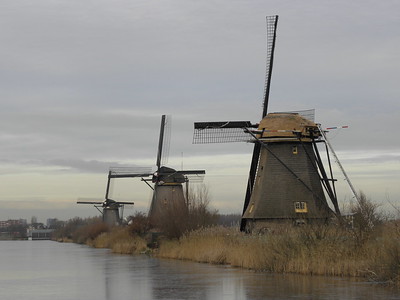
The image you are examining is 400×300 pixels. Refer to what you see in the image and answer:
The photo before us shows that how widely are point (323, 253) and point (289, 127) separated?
9.88 m

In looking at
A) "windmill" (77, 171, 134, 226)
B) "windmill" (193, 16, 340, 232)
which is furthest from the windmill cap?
"windmill" (77, 171, 134, 226)

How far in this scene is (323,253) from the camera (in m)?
22.5

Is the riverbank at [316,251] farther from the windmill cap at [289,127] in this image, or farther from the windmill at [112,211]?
the windmill at [112,211]

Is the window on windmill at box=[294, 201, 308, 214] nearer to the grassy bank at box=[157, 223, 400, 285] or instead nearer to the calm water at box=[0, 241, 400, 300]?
the grassy bank at box=[157, 223, 400, 285]

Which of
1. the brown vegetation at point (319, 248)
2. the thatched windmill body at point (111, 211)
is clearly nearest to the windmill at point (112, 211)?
the thatched windmill body at point (111, 211)

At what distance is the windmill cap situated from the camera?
3138cm

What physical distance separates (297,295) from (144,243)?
27862 mm

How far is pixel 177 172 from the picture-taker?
5734 centimetres

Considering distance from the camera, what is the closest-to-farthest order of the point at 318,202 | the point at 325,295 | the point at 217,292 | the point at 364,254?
the point at 325,295 < the point at 217,292 < the point at 364,254 < the point at 318,202

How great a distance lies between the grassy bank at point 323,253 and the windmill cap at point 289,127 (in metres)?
5.41

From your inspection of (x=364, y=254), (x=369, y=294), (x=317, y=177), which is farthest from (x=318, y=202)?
(x=369, y=294)

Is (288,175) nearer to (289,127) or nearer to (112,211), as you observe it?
(289,127)

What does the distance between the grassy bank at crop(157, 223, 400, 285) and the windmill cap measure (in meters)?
5.41

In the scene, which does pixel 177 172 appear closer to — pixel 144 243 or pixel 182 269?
pixel 144 243
